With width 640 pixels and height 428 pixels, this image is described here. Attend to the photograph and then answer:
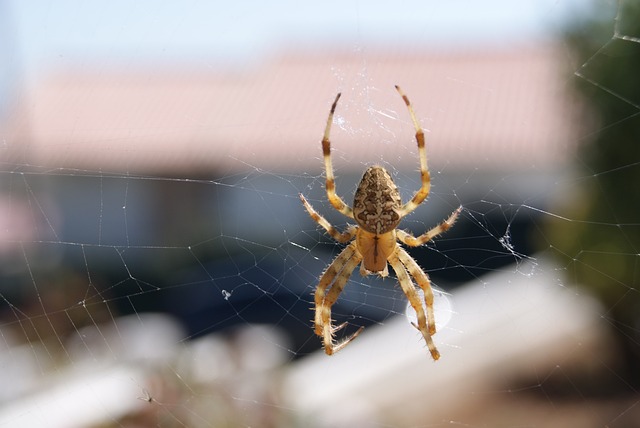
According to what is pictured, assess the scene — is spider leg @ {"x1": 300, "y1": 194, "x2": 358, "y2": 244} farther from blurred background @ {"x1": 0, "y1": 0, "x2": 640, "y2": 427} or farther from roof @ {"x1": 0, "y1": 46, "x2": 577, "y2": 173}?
roof @ {"x1": 0, "y1": 46, "x2": 577, "y2": 173}

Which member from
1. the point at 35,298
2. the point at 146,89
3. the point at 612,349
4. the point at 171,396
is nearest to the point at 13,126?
the point at 35,298

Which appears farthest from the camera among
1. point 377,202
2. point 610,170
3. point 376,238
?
point 610,170

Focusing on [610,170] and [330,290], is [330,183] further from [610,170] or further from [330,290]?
[610,170]

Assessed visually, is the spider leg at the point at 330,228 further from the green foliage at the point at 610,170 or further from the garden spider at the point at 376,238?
the green foliage at the point at 610,170

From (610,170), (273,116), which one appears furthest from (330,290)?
(273,116)

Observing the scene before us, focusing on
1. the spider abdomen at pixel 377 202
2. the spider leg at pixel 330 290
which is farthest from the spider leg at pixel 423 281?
the spider abdomen at pixel 377 202

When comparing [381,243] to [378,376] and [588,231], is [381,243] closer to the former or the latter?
[378,376]
